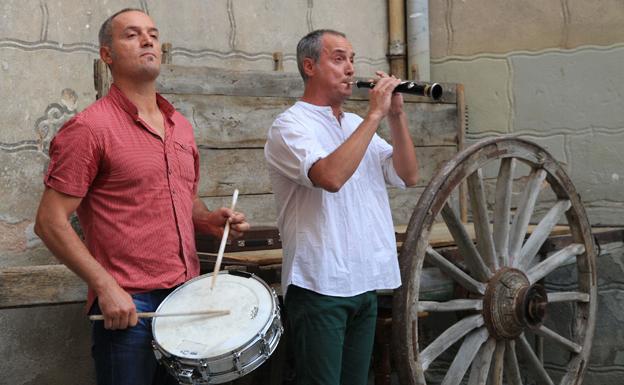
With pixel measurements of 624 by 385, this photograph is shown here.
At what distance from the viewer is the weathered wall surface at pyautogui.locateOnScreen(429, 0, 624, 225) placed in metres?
4.63

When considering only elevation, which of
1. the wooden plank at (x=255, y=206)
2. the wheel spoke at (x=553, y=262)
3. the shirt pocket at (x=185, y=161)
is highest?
the shirt pocket at (x=185, y=161)

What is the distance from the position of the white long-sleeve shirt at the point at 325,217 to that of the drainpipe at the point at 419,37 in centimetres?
229

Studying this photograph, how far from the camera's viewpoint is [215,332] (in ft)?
7.58

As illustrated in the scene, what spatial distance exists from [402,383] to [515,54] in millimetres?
2484

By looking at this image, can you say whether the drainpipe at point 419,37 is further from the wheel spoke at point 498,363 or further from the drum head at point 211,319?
the drum head at point 211,319

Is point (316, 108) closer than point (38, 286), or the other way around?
point (38, 286)

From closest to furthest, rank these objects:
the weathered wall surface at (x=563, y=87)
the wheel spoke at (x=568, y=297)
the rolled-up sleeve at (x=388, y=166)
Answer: the rolled-up sleeve at (x=388, y=166) < the wheel spoke at (x=568, y=297) < the weathered wall surface at (x=563, y=87)

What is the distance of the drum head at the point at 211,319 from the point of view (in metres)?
2.25

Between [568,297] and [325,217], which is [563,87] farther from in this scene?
[325,217]

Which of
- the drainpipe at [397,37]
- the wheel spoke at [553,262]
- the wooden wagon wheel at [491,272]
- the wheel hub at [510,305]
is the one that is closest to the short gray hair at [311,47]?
the wooden wagon wheel at [491,272]

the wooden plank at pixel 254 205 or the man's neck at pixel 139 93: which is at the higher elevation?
the man's neck at pixel 139 93

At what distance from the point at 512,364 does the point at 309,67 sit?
1502 millimetres

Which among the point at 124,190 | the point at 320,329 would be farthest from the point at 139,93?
the point at 320,329

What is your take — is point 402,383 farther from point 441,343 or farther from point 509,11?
point 509,11
